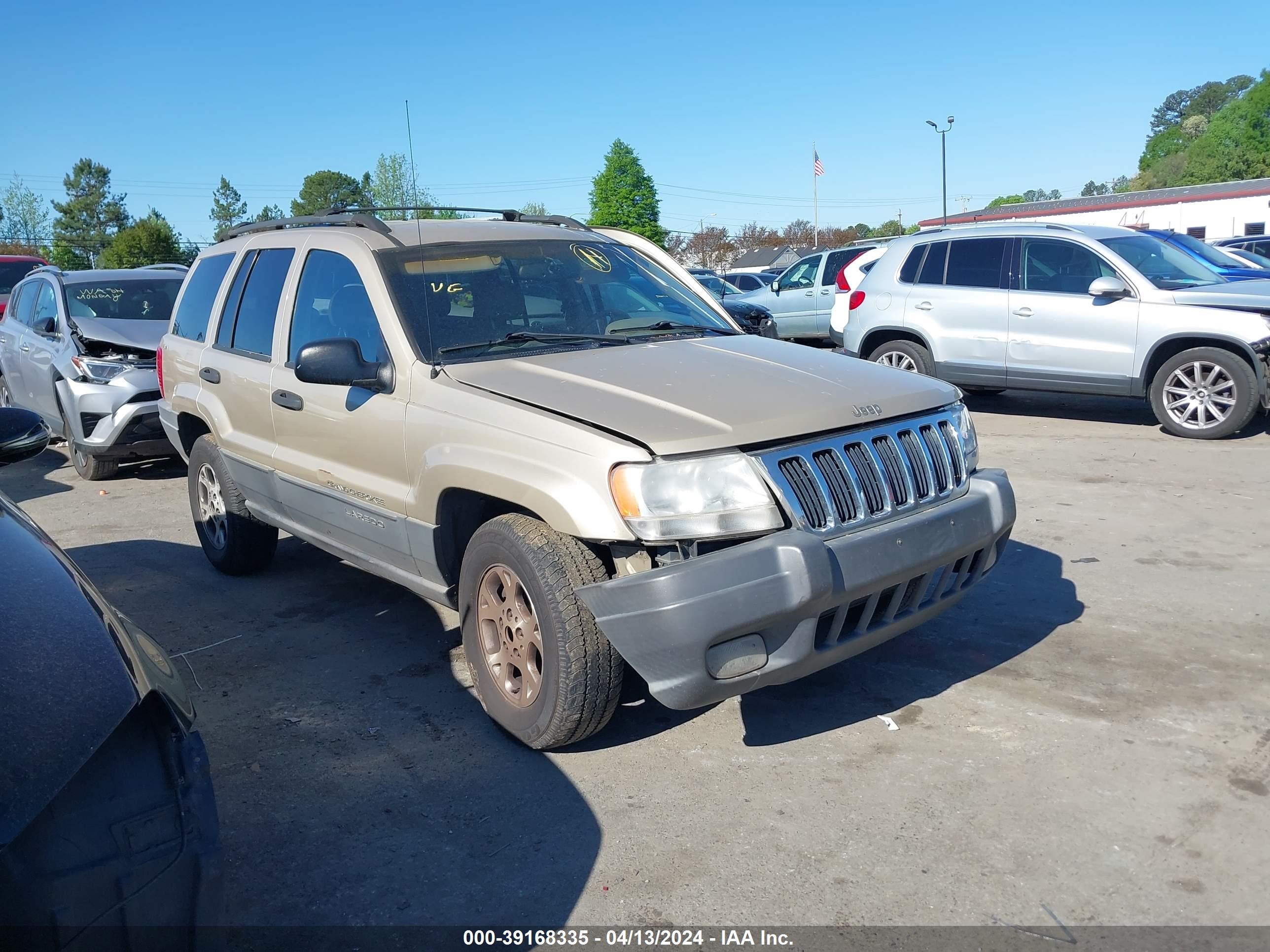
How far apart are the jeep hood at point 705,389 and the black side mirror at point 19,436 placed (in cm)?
135

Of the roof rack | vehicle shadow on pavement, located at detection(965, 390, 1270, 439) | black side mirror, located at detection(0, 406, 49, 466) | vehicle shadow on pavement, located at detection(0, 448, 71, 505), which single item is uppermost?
the roof rack

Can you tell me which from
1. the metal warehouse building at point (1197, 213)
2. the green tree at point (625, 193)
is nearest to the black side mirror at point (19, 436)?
the metal warehouse building at point (1197, 213)

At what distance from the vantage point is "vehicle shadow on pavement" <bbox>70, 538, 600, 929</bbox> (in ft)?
9.43

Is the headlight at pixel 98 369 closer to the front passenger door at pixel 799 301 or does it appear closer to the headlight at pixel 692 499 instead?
the headlight at pixel 692 499

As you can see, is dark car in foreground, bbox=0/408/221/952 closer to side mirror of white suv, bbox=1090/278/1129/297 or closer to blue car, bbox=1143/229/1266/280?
side mirror of white suv, bbox=1090/278/1129/297

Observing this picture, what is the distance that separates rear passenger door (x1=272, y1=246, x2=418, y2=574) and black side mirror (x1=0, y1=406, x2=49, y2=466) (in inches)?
49.6

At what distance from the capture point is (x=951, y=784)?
132 inches

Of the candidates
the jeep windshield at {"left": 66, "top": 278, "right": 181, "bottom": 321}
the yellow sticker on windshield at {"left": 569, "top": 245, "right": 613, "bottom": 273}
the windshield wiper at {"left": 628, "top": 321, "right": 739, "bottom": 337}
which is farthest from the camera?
the jeep windshield at {"left": 66, "top": 278, "right": 181, "bottom": 321}

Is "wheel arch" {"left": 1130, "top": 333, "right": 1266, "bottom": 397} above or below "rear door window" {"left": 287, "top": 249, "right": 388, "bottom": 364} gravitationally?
below

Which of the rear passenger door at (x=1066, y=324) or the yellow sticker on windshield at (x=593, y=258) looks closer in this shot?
the yellow sticker on windshield at (x=593, y=258)

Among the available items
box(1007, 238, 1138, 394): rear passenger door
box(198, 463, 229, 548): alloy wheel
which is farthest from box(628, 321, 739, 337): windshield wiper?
box(1007, 238, 1138, 394): rear passenger door

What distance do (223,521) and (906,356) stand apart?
23.2 ft

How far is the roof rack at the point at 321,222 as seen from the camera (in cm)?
456

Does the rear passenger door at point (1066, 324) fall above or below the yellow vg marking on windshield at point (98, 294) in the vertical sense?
below
